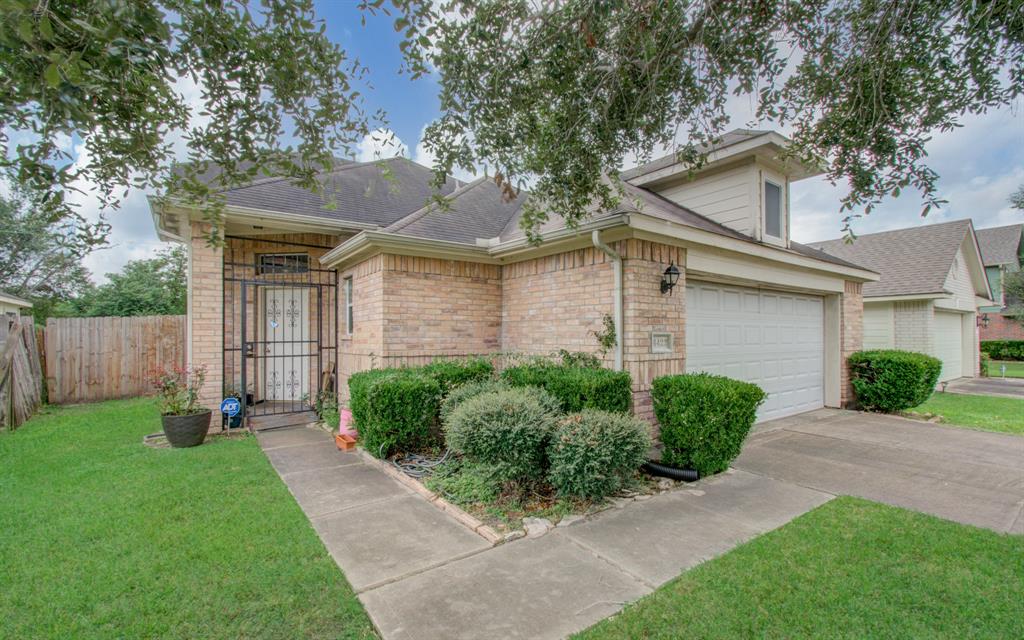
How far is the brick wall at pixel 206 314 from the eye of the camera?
7.17 metres

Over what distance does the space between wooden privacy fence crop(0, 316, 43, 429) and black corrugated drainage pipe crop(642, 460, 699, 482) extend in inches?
414

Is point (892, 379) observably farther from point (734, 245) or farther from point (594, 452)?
point (594, 452)

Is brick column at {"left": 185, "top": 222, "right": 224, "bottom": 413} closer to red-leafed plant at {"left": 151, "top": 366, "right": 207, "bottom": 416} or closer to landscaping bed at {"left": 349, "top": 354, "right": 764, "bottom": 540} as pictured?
red-leafed plant at {"left": 151, "top": 366, "right": 207, "bottom": 416}

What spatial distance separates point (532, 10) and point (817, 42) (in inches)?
107

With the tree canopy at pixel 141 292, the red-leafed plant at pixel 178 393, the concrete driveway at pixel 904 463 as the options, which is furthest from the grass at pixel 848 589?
the tree canopy at pixel 141 292

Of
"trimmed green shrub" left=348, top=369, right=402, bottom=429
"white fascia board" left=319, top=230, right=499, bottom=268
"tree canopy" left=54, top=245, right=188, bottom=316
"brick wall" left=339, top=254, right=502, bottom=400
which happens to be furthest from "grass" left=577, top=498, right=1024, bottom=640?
"tree canopy" left=54, top=245, right=188, bottom=316

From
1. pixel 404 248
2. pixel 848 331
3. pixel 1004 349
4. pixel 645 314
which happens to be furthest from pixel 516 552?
pixel 1004 349

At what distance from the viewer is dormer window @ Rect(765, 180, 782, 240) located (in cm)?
811

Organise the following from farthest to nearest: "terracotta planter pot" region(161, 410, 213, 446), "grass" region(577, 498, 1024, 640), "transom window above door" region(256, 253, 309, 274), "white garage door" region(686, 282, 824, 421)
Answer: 1. "transom window above door" region(256, 253, 309, 274)
2. "white garage door" region(686, 282, 824, 421)
3. "terracotta planter pot" region(161, 410, 213, 446)
4. "grass" region(577, 498, 1024, 640)

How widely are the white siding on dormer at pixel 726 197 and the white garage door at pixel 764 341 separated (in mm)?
1282

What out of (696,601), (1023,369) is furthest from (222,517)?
(1023,369)

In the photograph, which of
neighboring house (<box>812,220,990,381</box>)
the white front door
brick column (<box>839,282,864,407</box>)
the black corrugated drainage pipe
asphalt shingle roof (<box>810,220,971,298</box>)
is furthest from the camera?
asphalt shingle roof (<box>810,220,971,298</box>)

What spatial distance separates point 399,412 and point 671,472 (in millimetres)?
3335

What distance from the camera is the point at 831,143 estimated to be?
4.24m
